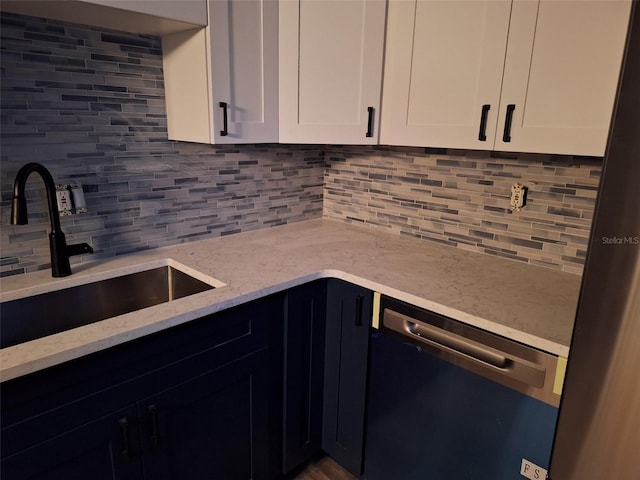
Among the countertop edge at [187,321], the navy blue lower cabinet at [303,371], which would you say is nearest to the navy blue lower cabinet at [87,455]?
the countertop edge at [187,321]

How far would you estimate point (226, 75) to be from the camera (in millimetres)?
1461

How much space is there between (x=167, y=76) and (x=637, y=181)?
57.8 inches

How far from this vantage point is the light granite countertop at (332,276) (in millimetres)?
1062

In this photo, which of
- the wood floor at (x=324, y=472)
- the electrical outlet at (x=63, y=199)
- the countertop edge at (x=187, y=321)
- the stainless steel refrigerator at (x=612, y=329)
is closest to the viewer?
the stainless steel refrigerator at (x=612, y=329)

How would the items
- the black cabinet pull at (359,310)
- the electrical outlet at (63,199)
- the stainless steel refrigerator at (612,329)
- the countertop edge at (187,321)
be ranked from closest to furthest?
1. the stainless steel refrigerator at (612,329)
2. the countertop edge at (187,321)
3. the electrical outlet at (63,199)
4. the black cabinet pull at (359,310)

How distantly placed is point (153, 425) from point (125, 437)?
8 cm

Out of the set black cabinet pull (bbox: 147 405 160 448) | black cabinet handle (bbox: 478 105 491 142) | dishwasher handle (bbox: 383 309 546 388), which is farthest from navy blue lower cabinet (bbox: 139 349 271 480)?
black cabinet handle (bbox: 478 105 491 142)

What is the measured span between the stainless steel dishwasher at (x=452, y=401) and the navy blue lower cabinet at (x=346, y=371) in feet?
0.14

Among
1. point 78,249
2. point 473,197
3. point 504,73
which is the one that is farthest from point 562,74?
point 78,249

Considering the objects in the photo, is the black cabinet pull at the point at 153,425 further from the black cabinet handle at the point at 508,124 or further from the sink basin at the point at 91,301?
the black cabinet handle at the point at 508,124

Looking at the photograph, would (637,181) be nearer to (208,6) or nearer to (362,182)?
(208,6)

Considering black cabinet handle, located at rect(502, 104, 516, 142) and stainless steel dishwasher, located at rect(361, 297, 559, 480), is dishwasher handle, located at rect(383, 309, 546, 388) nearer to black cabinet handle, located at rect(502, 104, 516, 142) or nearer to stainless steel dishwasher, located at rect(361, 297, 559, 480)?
stainless steel dishwasher, located at rect(361, 297, 559, 480)

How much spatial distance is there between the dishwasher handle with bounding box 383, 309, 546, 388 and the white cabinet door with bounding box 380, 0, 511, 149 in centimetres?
62

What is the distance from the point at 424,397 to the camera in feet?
4.55
